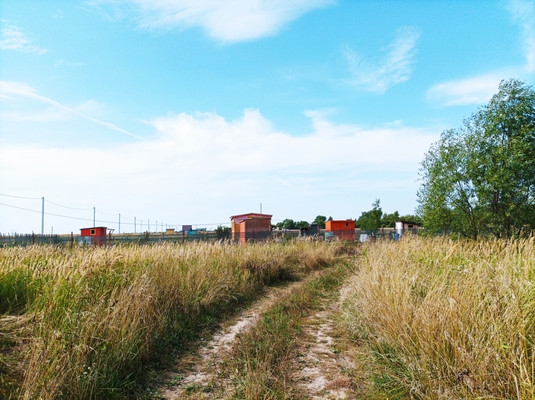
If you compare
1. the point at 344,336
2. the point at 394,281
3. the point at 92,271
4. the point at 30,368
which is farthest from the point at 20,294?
the point at 394,281

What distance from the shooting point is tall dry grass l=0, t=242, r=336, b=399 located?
125 inches

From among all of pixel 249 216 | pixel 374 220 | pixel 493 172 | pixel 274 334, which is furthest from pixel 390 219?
pixel 274 334

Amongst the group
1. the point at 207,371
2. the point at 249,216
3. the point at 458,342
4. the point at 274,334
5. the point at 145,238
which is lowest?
the point at 207,371

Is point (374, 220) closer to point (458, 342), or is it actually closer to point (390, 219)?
point (390, 219)

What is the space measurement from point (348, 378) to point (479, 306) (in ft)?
5.14

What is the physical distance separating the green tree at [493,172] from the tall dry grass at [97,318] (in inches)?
422

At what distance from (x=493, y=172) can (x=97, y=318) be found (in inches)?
555

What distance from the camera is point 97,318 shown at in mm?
3875

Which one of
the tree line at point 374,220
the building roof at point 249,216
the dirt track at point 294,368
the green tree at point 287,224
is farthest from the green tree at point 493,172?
the green tree at point 287,224

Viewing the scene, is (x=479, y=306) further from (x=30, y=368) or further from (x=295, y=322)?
(x=30, y=368)

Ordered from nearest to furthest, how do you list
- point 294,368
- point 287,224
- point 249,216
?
point 294,368 < point 249,216 < point 287,224

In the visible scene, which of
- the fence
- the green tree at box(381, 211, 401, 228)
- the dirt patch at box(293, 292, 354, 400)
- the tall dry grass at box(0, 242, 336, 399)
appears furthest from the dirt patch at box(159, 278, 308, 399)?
the green tree at box(381, 211, 401, 228)

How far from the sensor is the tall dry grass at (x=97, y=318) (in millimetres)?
3168

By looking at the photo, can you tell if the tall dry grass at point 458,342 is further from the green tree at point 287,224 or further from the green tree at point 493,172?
the green tree at point 287,224
